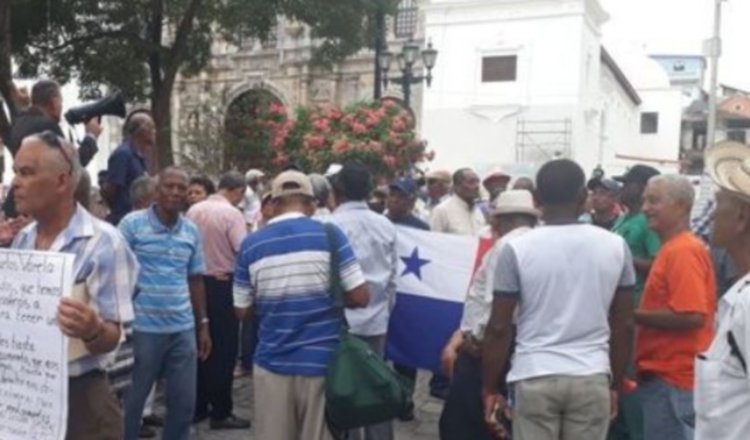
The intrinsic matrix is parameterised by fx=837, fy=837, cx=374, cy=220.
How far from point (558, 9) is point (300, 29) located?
1049 centimetres

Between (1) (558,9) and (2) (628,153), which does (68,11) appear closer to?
(1) (558,9)

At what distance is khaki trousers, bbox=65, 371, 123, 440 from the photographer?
2.85 metres

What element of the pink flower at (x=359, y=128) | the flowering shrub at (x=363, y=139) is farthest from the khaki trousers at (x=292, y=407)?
the pink flower at (x=359, y=128)

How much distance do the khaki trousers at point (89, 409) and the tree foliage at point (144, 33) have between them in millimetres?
9944

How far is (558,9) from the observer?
33000mm

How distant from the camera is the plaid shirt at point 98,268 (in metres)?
2.75

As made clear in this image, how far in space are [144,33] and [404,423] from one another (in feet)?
31.6

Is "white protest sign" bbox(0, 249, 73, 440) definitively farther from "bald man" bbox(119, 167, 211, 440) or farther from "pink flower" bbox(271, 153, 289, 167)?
"pink flower" bbox(271, 153, 289, 167)

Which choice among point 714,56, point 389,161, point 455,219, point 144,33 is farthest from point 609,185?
Result: point 714,56

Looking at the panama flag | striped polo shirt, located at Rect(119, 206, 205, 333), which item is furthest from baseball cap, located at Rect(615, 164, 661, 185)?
striped polo shirt, located at Rect(119, 206, 205, 333)

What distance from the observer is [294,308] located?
4.27 m

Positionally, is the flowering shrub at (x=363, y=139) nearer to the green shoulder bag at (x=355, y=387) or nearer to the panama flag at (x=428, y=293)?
the panama flag at (x=428, y=293)

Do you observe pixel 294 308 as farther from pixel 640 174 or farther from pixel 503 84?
pixel 503 84

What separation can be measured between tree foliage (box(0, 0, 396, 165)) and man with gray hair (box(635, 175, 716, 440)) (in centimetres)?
954
